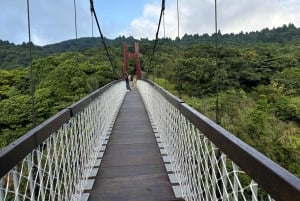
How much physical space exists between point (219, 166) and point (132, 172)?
1.08 m

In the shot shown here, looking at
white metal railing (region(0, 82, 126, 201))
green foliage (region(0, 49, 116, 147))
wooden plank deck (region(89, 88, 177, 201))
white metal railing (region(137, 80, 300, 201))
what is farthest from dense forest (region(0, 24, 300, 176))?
white metal railing (region(137, 80, 300, 201))

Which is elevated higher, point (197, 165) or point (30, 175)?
point (30, 175)

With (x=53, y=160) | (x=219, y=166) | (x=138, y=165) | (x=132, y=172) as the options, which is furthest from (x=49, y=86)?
(x=219, y=166)

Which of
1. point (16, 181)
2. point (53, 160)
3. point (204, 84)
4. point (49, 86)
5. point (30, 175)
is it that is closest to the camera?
point (16, 181)

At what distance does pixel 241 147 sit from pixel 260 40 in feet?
107

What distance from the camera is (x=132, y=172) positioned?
2.31 m

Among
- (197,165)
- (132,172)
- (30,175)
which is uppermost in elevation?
(30,175)

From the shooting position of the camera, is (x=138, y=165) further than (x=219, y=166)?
Yes

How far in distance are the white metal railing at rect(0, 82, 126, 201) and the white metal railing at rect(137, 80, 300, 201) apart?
0.57m

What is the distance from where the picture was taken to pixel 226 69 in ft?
65.0

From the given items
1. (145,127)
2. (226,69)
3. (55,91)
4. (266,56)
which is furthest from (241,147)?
(266,56)

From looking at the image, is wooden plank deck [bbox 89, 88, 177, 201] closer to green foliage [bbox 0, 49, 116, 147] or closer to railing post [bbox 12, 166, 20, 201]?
railing post [bbox 12, 166, 20, 201]

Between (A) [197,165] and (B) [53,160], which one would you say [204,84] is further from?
(B) [53,160]

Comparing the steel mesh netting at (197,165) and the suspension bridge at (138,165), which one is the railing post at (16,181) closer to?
the suspension bridge at (138,165)
